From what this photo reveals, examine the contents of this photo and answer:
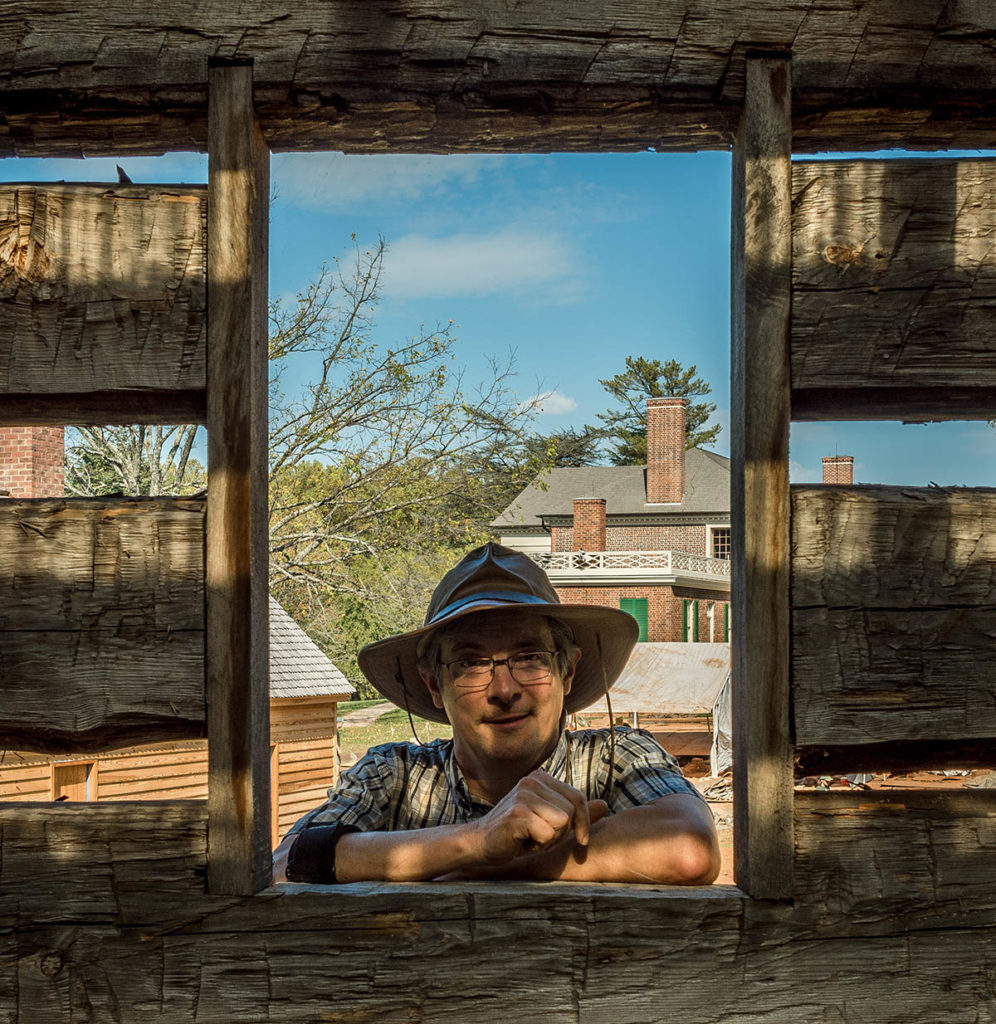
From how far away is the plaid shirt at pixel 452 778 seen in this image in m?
2.44

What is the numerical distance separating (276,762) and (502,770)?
1342 centimetres

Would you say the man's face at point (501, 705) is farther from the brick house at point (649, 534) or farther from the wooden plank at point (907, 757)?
the brick house at point (649, 534)

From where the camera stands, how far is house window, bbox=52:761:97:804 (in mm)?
11867

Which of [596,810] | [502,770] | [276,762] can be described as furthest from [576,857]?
[276,762]

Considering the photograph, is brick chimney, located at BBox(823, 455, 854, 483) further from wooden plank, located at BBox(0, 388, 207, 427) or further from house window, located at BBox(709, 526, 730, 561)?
wooden plank, located at BBox(0, 388, 207, 427)

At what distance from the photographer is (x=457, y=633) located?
8.48 ft

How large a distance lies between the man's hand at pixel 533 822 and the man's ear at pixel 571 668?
0.86 m

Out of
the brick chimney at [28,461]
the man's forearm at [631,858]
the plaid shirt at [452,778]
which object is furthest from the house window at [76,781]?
the man's forearm at [631,858]

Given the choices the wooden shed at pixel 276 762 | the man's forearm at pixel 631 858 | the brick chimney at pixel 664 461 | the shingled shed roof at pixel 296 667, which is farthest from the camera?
the brick chimney at pixel 664 461

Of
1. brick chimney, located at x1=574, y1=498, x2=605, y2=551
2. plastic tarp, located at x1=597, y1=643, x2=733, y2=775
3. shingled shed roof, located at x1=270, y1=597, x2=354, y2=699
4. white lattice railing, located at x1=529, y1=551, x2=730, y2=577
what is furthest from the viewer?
brick chimney, located at x1=574, y1=498, x2=605, y2=551

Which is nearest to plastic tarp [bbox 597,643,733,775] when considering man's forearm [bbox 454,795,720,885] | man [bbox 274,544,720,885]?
man [bbox 274,544,720,885]

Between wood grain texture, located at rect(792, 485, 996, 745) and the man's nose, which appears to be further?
the man's nose

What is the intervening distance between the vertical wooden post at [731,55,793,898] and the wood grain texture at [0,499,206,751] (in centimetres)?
87

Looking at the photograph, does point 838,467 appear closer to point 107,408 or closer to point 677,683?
point 677,683
